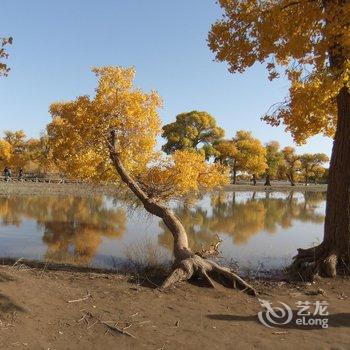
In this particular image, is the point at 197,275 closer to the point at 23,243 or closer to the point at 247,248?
the point at 247,248

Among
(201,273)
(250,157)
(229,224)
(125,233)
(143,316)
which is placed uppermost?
(250,157)

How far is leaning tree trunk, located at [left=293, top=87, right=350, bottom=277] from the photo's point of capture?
10.9 meters

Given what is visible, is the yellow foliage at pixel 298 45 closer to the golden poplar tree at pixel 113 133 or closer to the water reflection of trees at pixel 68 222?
the golden poplar tree at pixel 113 133

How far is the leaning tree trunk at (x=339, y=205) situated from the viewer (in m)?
10.9

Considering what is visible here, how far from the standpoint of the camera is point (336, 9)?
948 cm

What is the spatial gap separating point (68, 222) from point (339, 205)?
53.7 ft

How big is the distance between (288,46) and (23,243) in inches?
493

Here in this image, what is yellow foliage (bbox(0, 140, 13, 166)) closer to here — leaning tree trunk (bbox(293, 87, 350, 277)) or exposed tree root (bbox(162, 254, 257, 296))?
exposed tree root (bbox(162, 254, 257, 296))

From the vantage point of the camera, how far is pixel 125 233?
20.3 metres

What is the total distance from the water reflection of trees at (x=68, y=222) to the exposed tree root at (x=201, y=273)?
5001 mm

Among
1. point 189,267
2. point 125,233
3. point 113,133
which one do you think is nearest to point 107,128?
point 113,133

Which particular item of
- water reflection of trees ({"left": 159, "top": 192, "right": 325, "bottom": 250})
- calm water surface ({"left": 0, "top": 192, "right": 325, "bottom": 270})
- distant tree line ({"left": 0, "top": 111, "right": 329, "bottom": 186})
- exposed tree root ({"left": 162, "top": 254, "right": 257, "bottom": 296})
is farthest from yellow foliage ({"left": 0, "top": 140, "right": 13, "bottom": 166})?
exposed tree root ({"left": 162, "top": 254, "right": 257, "bottom": 296})

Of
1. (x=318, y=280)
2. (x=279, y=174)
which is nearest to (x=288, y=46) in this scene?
(x=318, y=280)

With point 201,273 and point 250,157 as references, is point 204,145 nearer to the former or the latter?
point 250,157
